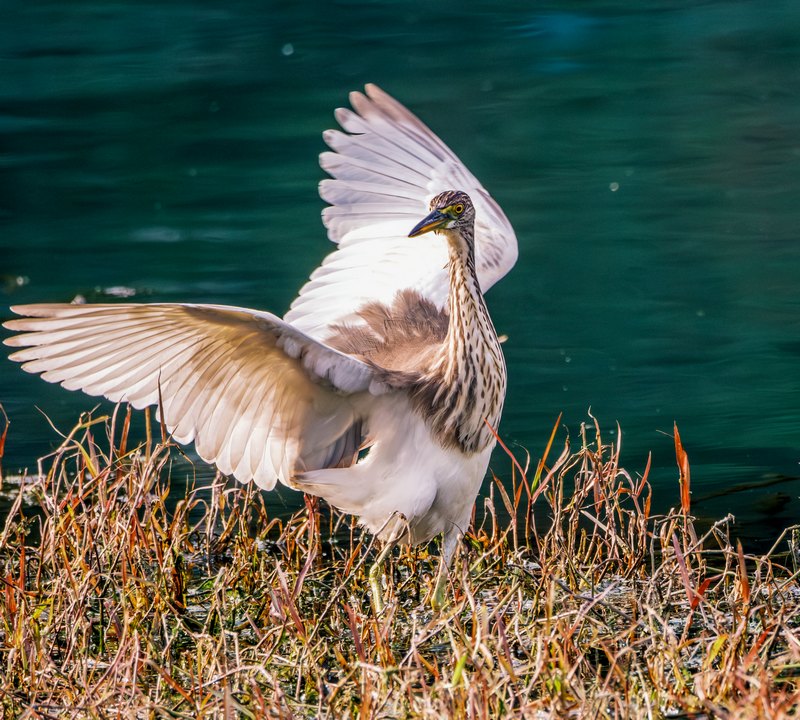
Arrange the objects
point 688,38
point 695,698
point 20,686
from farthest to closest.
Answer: point 688,38 < point 20,686 < point 695,698

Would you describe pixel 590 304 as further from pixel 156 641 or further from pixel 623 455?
pixel 156 641

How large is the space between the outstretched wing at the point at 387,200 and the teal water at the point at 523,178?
49.0 inches

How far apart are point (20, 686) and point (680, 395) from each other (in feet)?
14.1

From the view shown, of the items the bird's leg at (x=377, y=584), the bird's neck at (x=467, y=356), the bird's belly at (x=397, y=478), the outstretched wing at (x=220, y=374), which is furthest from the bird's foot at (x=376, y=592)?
the bird's neck at (x=467, y=356)

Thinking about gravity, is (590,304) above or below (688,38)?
below

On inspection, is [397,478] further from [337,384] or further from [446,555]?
[337,384]

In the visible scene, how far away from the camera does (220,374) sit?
4094 millimetres

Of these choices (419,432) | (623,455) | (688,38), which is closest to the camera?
(419,432)

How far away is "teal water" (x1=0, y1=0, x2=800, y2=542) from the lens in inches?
280

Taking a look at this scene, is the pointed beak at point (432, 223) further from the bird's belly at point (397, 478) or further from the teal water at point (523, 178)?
the teal water at point (523, 178)

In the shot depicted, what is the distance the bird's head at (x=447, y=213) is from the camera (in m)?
4.25

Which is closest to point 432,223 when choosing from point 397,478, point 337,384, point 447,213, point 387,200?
point 447,213

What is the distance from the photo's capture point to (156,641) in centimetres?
418

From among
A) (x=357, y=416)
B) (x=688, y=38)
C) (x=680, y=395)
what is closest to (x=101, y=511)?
(x=357, y=416)
